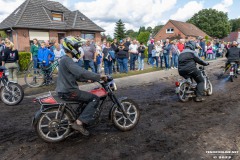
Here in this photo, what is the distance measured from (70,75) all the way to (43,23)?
2824 cm

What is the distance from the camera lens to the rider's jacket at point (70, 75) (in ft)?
13.1

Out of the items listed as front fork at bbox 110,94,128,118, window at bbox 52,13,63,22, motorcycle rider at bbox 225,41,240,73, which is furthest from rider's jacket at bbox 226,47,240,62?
window at bbox 52,13,63,22

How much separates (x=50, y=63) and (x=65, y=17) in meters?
25.6

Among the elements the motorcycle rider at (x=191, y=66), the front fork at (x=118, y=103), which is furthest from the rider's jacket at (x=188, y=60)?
the front fork at (x=118, y=103)

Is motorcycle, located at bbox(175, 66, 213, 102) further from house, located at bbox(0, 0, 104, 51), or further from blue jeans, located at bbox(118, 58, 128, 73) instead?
house, located at bbox(0, 0, 104, 51)

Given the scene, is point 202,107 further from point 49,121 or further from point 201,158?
point 49,121

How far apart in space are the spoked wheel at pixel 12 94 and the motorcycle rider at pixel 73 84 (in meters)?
3.79

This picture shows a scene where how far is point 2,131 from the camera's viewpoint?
4.99 metres

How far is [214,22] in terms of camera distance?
A: 7931 centimetres

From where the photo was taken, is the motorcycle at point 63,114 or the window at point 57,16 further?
the window at point 57,16

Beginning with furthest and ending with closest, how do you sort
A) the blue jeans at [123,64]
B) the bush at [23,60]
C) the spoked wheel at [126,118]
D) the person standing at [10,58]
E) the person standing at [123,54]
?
1. the bush at [23,60]
2. the blue jeans at [123,64]
3. the person standing at [123,54]
4. the person standing at [10,58]
5. the spoked wheel at [126,118]

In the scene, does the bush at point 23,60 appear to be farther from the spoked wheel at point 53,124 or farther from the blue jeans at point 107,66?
the spoked wheel at point 53,124

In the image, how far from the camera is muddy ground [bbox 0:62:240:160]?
3.85m

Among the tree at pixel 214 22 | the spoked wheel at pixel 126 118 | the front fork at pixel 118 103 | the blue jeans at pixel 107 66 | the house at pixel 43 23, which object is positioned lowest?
the spoked wheel at pixel 126 118
